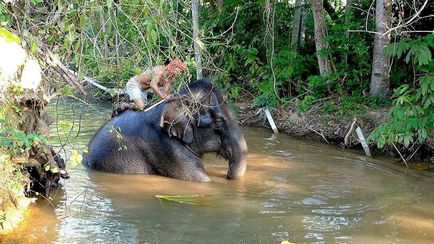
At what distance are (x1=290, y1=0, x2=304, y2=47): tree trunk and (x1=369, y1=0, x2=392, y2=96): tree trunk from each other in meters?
2.99

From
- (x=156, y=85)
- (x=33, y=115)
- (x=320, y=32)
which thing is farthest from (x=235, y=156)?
(x=320, y=32)

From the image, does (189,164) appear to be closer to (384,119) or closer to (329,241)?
(329,241)

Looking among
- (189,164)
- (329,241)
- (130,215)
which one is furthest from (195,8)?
(329,241)

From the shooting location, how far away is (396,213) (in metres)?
7.00

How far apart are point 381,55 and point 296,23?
11.5ft

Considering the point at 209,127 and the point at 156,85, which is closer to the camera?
the point at 156,85

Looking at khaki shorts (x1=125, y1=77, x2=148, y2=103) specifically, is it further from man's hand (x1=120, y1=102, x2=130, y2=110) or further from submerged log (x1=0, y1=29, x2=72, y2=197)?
submerged log (x1=0, y1=29, x2=72, y2=197)

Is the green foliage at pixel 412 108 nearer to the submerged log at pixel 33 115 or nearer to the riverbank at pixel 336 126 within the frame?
the riverbank at pixel 336 126

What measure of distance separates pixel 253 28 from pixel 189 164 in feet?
25.2

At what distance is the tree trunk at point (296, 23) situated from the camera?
14188 mm

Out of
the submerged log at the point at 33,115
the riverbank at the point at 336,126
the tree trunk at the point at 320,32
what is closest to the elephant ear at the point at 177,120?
the submerged log at the point at 33,115

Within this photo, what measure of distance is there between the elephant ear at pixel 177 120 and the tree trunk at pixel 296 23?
6039mm

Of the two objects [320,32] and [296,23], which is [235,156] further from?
[296,23]

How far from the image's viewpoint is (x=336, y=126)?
11.6m
